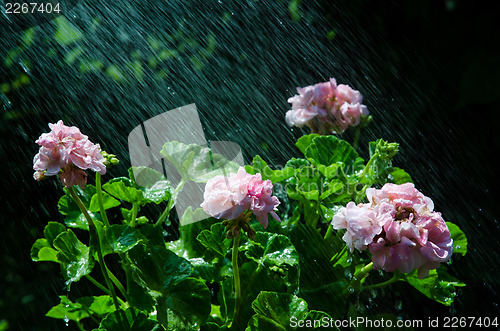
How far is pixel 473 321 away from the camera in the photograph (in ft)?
4.07

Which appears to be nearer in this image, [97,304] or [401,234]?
[401,234]

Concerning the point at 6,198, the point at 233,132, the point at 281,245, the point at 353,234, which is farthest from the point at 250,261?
the point at 6,198

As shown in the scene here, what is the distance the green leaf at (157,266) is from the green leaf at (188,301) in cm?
1

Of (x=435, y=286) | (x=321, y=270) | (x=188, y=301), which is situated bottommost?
(x=435, y=286)

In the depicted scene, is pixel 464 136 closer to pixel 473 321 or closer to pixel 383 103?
pixel 383 103

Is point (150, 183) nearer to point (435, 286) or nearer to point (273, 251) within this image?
point (273, 251)

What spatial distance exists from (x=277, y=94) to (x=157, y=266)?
4.12 feet

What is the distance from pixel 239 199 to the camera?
0.63 m

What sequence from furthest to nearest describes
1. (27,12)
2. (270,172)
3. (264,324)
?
(27,12)
(270,172)
(264,324)

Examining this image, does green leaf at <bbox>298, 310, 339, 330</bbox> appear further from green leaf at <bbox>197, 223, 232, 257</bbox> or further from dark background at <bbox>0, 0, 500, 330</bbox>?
dark background at <bbox>0, 0, 500, 330</bbox>

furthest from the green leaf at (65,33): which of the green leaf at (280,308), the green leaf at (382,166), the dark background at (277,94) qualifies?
the green leaf at (280,308)

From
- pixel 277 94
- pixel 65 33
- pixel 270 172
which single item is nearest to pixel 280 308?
pixel 270 172

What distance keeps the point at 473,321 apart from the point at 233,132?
2.86 feet

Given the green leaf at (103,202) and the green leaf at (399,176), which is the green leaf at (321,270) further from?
the green leaf at (103,202)
